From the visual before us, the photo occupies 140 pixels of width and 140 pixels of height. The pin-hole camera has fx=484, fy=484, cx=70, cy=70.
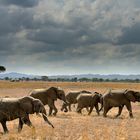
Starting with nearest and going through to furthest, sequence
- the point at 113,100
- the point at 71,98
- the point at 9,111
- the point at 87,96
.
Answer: the point at 9,111, the point at 113,100, the point at 87,96, the point at 71,98

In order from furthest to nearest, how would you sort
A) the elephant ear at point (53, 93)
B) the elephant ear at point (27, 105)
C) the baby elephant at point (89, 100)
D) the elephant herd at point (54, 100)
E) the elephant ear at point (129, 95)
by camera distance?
the baby elephant at point (89, 100)
the elephant ear at point (53, 93)
the elephant ear at point (129, 95)
the elephant ear at point (27, 105)
the elephant herd at point (54, 100)

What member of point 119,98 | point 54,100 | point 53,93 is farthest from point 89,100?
point 119,98

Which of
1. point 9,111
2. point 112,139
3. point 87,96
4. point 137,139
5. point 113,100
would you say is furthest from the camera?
point 87,96

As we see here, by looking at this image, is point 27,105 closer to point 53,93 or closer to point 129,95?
point 129,95

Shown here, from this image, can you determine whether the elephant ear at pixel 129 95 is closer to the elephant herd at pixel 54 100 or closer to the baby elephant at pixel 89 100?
the elephant herd at pixel 54 100

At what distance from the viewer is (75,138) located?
15164mm

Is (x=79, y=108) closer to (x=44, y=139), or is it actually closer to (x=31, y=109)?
(x=31, y=109)

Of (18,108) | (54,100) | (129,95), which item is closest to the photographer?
(18,108)

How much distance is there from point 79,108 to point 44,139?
1793 cm

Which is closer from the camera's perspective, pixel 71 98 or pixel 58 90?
pixel 58 90

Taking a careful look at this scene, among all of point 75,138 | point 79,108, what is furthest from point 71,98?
point 75,138

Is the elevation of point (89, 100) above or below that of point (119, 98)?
below

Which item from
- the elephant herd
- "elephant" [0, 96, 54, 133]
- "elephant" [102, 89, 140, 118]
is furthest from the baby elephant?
"elephant" [0, 96, 54, 133]

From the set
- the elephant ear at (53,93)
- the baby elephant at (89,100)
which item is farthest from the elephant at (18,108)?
the baby elephant at (89,100)
